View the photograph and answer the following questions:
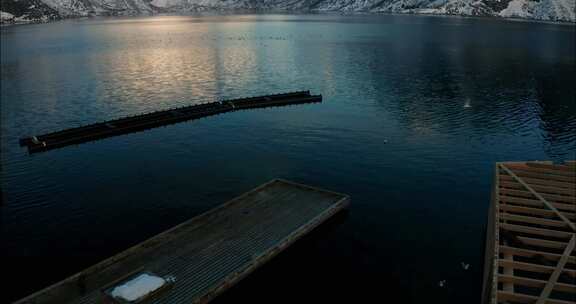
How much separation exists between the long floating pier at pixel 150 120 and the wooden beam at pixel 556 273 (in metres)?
71.6

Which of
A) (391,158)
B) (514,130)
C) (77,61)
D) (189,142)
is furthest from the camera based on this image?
(77,61)

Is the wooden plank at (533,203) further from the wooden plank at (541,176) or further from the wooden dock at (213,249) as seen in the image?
the wooden dock at (213,249)

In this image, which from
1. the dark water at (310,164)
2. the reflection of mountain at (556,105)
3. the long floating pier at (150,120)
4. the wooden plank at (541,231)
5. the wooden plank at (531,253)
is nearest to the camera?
the wooden plank at (531,253)

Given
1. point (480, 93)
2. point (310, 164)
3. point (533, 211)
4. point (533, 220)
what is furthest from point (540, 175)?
point (480, 93)

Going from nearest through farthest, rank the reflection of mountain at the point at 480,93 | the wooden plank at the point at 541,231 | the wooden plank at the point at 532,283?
the wooden plank at the point at 532,283 < the wooden plank at the point at 541,231 < the reflection of mountain at the point at 480,93

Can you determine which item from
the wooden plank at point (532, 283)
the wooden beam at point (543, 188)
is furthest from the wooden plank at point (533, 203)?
the wooden plank at point (532, 283)

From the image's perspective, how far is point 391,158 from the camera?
65.0 metres

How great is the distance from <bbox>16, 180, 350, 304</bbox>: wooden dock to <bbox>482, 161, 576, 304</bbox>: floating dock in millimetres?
16774

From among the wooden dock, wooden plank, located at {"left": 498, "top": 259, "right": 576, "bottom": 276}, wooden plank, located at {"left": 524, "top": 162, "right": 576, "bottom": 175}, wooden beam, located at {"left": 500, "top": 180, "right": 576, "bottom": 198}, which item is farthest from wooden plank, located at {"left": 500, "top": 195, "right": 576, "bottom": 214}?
the wooden dock

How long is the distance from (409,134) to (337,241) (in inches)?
1514

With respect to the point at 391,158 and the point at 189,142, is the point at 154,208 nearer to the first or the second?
the point at 189,142

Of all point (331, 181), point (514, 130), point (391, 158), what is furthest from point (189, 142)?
point (514, 130)

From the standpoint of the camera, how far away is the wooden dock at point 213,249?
105 ft

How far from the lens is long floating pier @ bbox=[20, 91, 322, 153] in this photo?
73.4m
